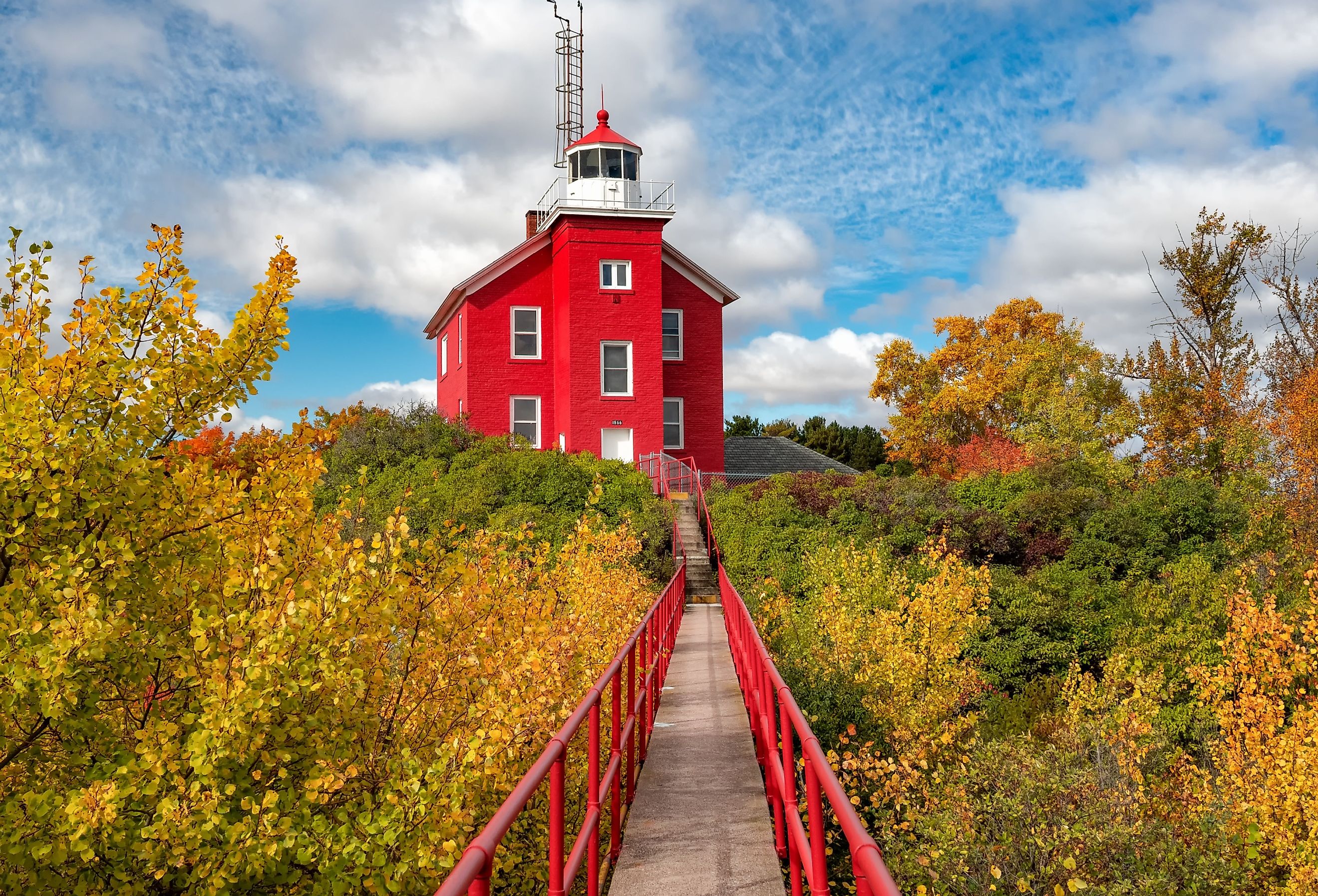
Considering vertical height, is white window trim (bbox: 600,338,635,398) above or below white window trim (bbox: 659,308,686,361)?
below

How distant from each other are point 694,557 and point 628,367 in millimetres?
9256

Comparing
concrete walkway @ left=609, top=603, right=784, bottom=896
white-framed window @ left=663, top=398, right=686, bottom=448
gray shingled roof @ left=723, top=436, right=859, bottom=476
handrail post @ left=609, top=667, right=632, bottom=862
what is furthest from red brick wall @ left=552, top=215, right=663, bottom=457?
handrail post @ left=609, top=667, right=632, bottom=862

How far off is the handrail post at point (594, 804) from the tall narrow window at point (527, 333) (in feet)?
92.0

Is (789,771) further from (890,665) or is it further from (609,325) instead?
(609,325)

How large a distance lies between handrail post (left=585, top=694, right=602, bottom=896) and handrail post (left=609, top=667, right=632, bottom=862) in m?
0.44

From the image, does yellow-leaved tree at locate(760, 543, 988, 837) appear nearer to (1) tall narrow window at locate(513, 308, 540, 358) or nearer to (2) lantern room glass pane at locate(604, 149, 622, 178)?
(1) tall narrow window at locate(513, 308, 540, 358)

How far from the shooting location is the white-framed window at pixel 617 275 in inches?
1204

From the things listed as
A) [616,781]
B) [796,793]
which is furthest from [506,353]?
[796,793]

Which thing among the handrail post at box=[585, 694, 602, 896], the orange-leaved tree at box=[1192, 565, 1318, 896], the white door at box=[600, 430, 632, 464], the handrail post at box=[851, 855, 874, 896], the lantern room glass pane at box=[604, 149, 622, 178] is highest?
the lantern room glass pane at box=[604, 149, 622, 178]

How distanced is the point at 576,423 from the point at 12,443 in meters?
26.2

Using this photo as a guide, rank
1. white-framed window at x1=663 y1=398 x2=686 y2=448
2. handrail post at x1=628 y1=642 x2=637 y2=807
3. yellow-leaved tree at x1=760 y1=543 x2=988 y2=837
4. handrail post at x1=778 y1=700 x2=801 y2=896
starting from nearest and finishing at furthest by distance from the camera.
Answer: handrail post at x1=778 y1=700 x2=801 y2=896 → handrail post at x1=628 y1=642 x2=637 y2=807 → yellow-leaved tree at x1=760 y1=543 x2=988 y2=837 → white-framed window at x1=663 y1=398 x2=686 y2=448

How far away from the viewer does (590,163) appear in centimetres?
3103

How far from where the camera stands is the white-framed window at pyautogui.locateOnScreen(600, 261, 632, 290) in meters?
30.6

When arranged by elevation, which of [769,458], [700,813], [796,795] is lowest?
[700,813]
